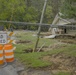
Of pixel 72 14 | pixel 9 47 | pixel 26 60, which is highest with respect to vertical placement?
pixel 72 14

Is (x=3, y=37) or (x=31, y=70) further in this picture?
(x=3, y=37)

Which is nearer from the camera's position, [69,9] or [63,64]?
[63,64]

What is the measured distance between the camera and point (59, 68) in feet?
23.8

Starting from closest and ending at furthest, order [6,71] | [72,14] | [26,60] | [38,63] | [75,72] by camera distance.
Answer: [75,72]
[6,71]
[38,63]
[26,60]
[72,14]

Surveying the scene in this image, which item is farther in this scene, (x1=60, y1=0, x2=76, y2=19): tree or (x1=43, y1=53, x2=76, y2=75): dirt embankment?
(x1=60, y1=0, x2=76, y2=19): tree

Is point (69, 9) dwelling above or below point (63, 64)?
above

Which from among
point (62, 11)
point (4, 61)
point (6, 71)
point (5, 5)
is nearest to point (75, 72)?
point (6, 71)

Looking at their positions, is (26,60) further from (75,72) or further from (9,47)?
(75,72)

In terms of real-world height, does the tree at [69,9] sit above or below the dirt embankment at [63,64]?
above

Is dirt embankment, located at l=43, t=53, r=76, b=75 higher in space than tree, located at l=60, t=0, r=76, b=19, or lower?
lower

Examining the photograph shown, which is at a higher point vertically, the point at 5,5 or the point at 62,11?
the point at 62,11

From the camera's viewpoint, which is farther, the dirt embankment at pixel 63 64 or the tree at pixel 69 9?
the tree at pixel 69 9

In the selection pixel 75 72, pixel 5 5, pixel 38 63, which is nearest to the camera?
pixel 75 72

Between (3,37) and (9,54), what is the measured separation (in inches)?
55.0
